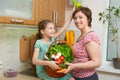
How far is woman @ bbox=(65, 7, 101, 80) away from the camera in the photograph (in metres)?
1.18

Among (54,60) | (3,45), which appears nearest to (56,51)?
(54,60)

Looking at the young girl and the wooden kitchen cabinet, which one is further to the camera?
the wooden kitchen cabinet

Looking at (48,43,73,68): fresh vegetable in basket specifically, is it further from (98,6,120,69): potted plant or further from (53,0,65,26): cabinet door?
(98,6,120,69): potted plant

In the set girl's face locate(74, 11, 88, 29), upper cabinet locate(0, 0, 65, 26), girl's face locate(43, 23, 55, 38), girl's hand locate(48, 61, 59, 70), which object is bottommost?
girl's hand locate(48, 61, 59, 70)

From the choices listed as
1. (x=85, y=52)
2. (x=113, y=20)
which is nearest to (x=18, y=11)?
(x=85, y=52)

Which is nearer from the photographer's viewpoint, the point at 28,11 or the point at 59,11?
the point at 28,11

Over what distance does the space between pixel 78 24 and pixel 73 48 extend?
0.17 meters

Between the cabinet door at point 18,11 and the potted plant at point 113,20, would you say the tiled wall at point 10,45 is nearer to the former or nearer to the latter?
the cabinet door at point 18,11

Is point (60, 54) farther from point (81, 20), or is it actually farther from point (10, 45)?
point (10, 45)

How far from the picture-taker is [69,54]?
51.0 inches

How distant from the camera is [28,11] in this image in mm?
→ 1496

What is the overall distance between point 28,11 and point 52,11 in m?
0.36

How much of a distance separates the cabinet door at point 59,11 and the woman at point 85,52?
586 mm

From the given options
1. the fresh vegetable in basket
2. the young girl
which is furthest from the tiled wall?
the fresh vegetable in basket
